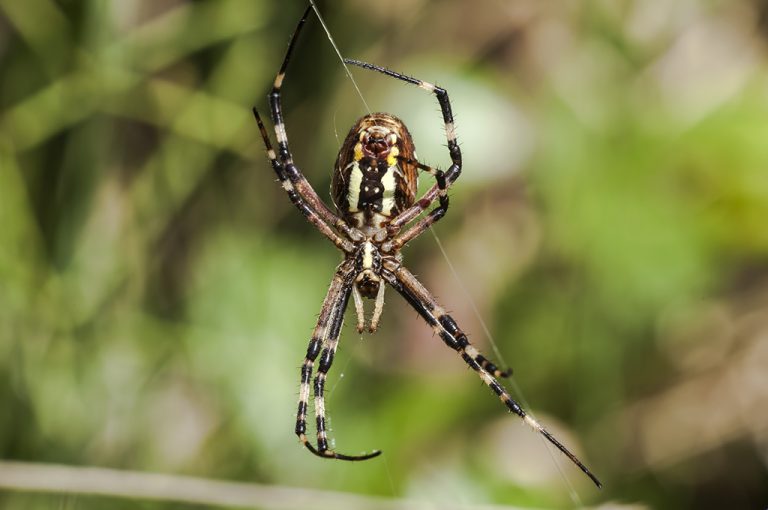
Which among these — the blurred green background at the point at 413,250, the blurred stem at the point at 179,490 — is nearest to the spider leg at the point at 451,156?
the blurred green background at the point at 413,250

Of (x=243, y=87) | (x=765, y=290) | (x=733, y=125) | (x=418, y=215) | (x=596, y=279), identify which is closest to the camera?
(x=418, y=215)

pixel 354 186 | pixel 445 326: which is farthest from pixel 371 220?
pixel 445 326

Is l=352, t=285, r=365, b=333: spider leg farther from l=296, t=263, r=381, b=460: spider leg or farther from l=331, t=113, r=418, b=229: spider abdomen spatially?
l=331, t=113, r=418, b=229: spider abdomen

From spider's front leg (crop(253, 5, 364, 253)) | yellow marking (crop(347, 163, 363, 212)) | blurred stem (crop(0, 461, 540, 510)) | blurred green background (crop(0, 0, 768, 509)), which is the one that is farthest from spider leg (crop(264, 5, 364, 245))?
blurred stem (crop(0, 461, 540, 510))

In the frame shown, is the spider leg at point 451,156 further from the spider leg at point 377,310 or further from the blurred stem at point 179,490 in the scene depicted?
the blurred stem at point 179,490

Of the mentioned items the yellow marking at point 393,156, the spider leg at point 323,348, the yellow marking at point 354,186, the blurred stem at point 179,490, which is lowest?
the blurred stem at point 179,490

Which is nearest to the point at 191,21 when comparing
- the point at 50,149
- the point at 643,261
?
the point at 50,149

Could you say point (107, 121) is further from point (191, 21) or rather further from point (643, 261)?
point (643, 261)
